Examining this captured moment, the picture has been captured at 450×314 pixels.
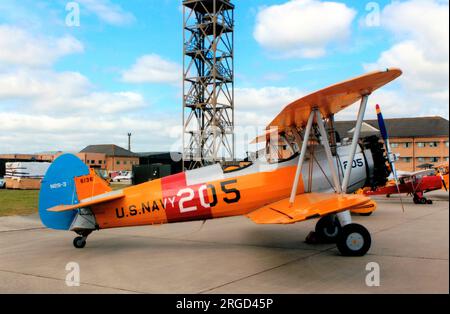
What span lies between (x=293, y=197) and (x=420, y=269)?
229cm

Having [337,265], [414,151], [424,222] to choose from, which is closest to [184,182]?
[337,265]

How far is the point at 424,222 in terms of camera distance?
12.5 meters

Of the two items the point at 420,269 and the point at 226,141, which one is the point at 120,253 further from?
the point at 226,141

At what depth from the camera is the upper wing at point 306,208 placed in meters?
6.21

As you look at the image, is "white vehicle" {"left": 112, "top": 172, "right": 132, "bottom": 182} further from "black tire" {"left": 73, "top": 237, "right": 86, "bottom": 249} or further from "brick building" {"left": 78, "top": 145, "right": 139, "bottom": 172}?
"black tire" {"left": 73, "top": 237, "right": 86, "bottom": 249}

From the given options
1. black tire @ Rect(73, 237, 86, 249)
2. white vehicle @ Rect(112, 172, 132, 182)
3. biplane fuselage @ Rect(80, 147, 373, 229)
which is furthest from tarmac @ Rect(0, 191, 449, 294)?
white vehicle @ Rect(112, 172, 132, 182)

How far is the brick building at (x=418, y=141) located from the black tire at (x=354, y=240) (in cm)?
4834

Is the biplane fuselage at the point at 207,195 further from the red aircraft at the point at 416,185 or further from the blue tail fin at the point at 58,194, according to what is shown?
the red aircraft at the point at 416,185

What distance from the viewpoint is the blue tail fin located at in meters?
8.18

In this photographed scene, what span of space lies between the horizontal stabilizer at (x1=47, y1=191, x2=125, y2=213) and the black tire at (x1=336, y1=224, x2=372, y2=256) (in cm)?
428

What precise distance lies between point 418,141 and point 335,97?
184ft

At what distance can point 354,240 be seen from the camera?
24.3 feet

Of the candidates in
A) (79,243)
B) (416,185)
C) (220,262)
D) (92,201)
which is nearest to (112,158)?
(416,185)
